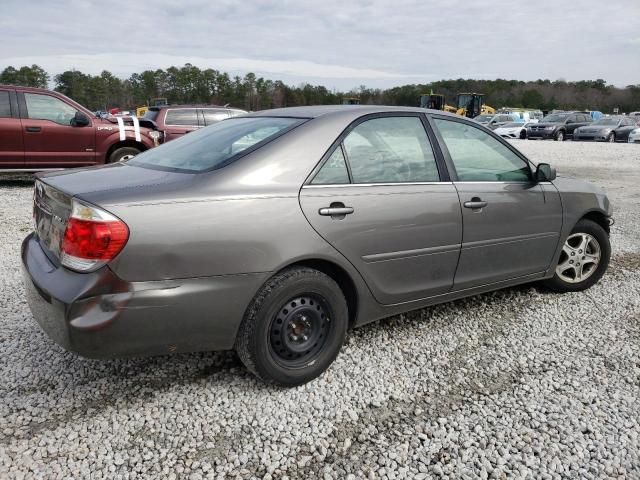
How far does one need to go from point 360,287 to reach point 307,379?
0.59 m

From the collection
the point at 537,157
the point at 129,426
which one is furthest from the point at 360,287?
the point at 537,157

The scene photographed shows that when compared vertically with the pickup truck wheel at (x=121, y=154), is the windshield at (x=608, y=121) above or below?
above

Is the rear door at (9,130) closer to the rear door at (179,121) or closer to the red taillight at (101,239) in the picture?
the rear door at (179,121)

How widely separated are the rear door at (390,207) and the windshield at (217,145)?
0.38 metres

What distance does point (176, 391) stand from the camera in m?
2.79

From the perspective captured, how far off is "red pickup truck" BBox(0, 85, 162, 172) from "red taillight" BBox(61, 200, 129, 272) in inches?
301

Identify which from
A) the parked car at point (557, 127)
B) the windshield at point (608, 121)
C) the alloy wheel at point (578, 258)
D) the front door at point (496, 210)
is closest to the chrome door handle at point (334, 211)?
the front door at point (496, 210)

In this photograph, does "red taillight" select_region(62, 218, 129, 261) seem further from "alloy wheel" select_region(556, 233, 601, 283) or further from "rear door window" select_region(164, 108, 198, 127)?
"rear door window" select_region(164, 108, 198, 127)

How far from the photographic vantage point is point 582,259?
437 centimetres

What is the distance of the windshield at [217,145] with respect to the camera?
2.79m

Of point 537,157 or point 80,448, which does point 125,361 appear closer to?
point 80,448

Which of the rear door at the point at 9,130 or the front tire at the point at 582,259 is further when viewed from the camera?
the rear door at the point at 9,130

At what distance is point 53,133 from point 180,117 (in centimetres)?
296

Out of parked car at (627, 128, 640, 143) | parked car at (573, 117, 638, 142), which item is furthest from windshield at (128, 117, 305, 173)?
parked car at (627, 128, 640, 143)
